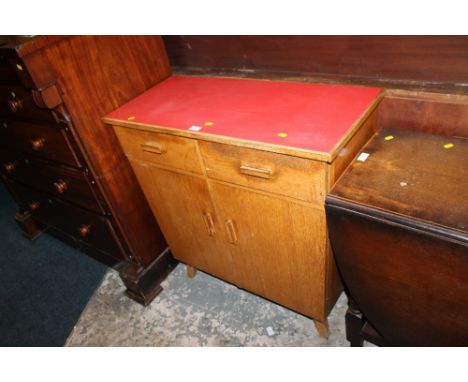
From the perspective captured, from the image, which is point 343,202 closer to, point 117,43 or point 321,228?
point 321,228

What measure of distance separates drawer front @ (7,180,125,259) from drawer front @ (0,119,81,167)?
36cm

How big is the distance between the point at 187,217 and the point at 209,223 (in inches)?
5.9

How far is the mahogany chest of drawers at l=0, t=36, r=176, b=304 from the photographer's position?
138cm

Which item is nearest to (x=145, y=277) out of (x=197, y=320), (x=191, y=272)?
(x=191, y=272)

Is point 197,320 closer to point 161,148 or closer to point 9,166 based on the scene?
point 161,148

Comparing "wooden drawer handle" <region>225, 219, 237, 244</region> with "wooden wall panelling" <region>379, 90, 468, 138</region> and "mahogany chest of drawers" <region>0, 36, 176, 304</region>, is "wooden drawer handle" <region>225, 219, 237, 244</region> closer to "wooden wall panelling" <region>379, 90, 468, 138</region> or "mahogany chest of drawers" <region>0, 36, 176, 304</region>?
"mahogany chest of drawers" <region>0, 36, 176, 304</region>

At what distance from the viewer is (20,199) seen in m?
2.53

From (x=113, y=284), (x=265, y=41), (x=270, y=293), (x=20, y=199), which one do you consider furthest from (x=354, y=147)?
(x=20, y=199)

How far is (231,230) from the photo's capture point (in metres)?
1.53

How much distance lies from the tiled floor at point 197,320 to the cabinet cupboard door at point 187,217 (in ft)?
0.69

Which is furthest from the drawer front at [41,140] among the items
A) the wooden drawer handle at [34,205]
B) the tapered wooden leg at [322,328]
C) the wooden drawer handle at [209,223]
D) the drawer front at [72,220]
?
the tapered wooden leg at [322,328]

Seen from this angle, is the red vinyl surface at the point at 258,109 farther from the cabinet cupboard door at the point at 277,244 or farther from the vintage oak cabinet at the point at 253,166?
the cabinet cupboard door at the point at 277,244

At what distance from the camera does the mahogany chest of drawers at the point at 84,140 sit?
1.38m

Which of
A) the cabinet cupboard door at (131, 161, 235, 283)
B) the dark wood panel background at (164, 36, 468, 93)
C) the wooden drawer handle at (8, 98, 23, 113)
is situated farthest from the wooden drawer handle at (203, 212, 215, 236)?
the wooden drawer handle at (8, 98, 23, 113)
